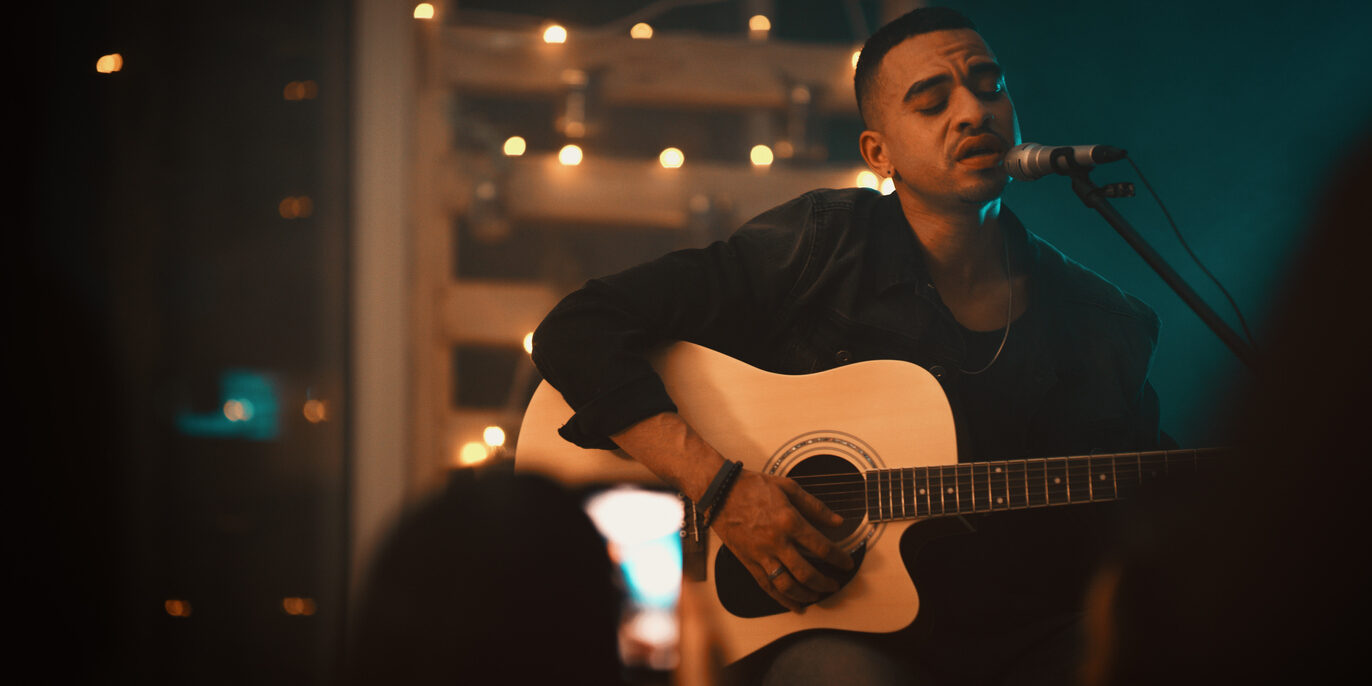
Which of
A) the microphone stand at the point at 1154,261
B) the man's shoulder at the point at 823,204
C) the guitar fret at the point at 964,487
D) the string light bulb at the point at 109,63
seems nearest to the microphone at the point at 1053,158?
the microphone stand at the point at 1154,261

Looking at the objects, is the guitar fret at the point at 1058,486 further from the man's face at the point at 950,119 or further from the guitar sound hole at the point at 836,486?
the man's face at the point at 950,119

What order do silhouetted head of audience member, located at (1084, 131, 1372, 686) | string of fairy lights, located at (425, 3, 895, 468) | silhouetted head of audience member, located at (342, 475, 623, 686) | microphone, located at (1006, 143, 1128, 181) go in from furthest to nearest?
string of fairy lights, located at (425, 3, 895, 468), microphone, located at (1006, 143, 1128, 181), silhouetted head of audience member, located at (342, 475, 623, 686), silhouetted head of audience member, located at (1084, 131, 1372, 686)

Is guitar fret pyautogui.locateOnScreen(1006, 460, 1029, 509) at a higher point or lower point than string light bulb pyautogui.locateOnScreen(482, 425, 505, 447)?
lower

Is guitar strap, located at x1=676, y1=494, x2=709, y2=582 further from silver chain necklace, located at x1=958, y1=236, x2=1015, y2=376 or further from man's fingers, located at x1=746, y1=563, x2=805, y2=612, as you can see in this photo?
silver chain necklace, located at x1=958, y1=236, x2=1015, y2=376

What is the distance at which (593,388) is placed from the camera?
1.24 m

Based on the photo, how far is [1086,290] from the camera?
139cm

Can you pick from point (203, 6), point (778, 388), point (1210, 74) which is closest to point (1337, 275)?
point (778, 388)

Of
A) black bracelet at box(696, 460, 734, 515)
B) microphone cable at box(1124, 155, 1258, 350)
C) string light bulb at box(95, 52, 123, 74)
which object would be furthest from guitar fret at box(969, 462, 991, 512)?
string light bulb at box(95, 52, 123, 74)

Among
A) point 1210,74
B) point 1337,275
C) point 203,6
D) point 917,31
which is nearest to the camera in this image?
point 1337,275

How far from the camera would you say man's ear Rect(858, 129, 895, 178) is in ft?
4.71

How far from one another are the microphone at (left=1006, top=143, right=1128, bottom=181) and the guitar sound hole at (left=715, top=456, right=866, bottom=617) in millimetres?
506

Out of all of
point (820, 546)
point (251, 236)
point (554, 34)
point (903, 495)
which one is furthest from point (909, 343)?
point (251, 236)

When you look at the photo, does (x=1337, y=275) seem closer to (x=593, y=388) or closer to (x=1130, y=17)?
(x=593, y=388)

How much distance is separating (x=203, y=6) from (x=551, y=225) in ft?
3.19
